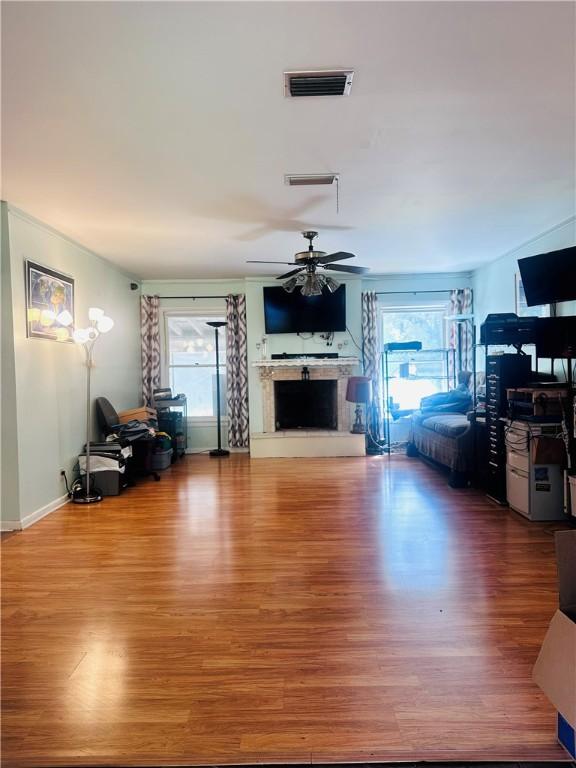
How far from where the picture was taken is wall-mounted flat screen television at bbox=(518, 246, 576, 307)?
371 cm

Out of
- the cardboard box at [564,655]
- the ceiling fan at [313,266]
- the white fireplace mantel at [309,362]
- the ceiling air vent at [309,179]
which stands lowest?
the cardboard box at [564,655]

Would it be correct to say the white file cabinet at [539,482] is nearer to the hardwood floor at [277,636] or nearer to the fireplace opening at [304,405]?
the hardwood floor at [277,636]

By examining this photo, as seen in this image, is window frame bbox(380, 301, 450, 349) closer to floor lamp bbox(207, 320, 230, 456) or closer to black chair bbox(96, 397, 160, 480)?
floor lamp bbox(207, 320, 230, 456)

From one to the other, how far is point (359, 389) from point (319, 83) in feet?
15.7

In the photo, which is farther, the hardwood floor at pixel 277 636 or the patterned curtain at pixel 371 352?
the patterned curtain at pixel 371 352

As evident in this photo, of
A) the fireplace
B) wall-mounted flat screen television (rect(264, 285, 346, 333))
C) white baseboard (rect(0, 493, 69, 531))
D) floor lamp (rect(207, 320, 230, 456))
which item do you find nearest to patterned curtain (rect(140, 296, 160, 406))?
floor lamp (rect(207, 320, 230, 456))

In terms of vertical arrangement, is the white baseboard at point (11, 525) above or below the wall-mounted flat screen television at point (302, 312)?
below

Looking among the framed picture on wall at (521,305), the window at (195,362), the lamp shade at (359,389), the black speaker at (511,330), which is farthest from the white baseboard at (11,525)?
the framed picture on wall at (521,305)

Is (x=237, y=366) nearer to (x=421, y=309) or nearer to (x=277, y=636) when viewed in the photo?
(x=421, y=309)

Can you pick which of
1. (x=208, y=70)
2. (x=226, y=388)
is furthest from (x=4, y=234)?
(x=226, y=388)

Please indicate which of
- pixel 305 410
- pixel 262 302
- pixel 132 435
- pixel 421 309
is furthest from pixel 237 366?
pixel 421 309

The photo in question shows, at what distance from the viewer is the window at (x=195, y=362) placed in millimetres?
7566

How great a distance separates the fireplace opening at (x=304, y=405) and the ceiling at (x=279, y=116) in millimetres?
3239

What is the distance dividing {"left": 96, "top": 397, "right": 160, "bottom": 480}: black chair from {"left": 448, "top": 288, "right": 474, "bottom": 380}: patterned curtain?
475 centimetres
